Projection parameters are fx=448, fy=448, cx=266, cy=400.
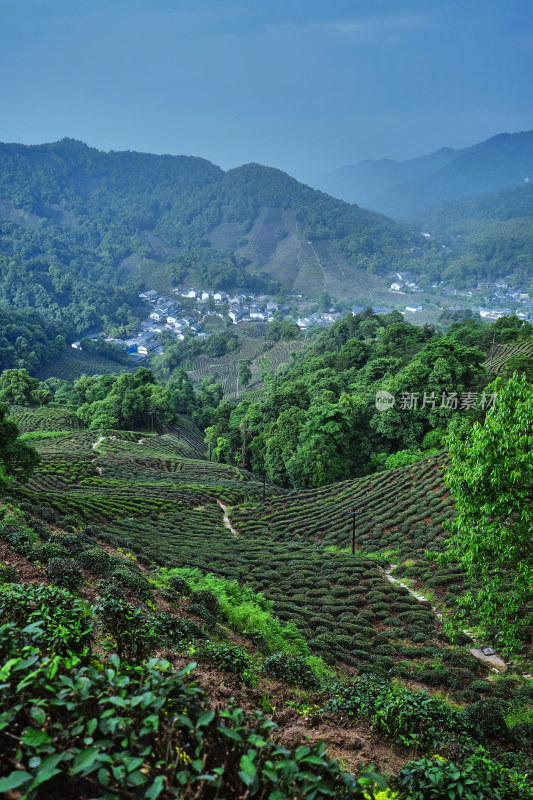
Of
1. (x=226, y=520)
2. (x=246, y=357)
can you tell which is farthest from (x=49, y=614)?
(x=246, y=357)

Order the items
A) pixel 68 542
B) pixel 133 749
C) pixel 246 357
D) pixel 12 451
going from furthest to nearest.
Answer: pixel 246 357 → pixel 12 451 → pixel 68 542 → pixel 133 749

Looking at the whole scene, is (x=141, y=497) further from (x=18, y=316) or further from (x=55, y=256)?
(x=55, y=256)

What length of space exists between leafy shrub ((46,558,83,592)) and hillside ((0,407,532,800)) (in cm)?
3

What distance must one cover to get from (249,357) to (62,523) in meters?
104

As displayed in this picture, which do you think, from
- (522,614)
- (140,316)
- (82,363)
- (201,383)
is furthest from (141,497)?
(140,316)

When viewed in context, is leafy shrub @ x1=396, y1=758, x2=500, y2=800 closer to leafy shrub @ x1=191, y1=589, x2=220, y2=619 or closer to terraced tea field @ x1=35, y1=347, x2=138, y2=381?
leafy shrub @ x1=191, y1=589, x2=220, y2=619

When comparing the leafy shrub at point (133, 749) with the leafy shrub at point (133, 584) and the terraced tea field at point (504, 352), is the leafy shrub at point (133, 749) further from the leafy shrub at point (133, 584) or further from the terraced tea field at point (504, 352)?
the terraced tea field at point (504, 352)

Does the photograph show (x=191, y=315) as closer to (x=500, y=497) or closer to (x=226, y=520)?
(x=226, y=520)

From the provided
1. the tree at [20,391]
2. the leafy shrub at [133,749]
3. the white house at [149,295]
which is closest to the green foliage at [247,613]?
the leafy shrub at [133,749]

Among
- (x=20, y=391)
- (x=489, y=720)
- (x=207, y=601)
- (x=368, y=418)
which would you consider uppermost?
(x=368, y=418)

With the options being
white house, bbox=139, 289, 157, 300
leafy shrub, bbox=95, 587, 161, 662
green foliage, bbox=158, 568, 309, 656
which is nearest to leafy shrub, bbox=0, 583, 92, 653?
leafy shrub, bbox=95, 587, 161, 662

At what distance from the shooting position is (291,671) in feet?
26.6

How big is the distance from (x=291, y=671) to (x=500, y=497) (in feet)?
16.8

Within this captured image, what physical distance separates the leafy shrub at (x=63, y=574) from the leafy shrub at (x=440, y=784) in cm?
681
